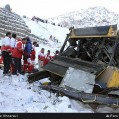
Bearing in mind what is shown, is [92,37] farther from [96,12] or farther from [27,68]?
[96,12]

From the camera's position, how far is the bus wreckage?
381 inches

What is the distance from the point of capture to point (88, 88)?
9.84 meters

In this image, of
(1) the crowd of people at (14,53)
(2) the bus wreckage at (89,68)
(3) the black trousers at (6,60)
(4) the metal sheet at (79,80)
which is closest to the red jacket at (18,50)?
(1) the crowd of people at (14,53)

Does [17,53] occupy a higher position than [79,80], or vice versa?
[17,53]

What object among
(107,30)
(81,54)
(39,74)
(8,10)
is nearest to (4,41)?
(39,74)

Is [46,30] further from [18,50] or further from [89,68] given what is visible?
[89,68]

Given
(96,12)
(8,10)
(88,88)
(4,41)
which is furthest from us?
(96,12)

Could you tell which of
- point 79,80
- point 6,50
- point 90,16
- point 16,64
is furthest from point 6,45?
point 90,16

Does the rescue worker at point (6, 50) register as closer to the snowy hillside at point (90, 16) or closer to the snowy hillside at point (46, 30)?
the snowy hillside at point (46, 30)

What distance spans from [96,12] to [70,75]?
327 feet

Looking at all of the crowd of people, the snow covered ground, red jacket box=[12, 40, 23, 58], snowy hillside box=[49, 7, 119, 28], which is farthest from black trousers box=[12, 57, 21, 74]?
snowy hillside box=[49, 7, 119, 28]

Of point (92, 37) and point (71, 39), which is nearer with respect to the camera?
point (92, 37)

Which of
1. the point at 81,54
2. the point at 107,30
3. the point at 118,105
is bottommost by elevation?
the point at 118,105

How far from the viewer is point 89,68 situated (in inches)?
412
